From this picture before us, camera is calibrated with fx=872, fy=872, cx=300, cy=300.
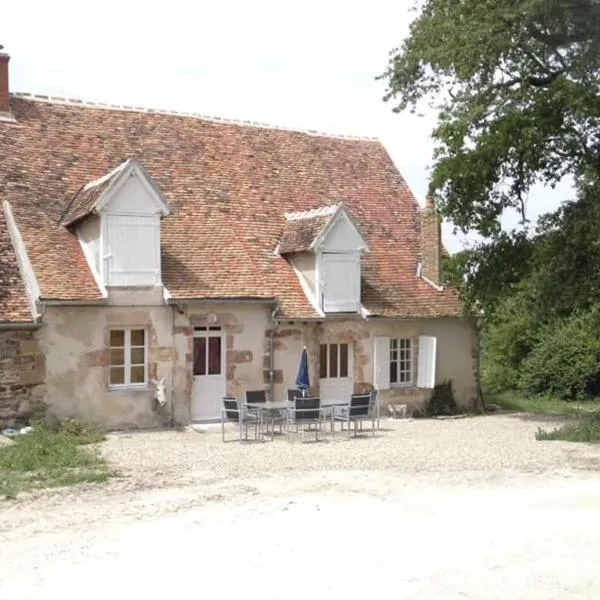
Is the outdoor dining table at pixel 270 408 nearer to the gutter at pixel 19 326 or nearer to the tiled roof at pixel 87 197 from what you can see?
the gutter at pixel 19 326

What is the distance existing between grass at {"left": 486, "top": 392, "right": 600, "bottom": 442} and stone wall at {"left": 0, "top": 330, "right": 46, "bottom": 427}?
33.4 ft

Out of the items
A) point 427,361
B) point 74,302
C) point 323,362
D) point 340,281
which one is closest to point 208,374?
point 323,362

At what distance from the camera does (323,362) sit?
21.3 metres

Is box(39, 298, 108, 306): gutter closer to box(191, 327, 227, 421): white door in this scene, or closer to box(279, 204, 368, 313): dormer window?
box(191, 327, 227, 421): white door

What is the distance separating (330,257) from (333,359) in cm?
252

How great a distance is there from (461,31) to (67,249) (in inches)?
372

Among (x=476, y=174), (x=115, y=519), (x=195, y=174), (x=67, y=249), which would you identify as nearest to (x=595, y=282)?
(x=476, y=174)

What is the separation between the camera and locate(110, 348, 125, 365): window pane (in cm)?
1857

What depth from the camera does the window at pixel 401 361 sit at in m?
22.3

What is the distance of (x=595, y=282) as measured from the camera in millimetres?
19281

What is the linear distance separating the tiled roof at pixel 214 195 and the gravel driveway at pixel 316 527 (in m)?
5.22

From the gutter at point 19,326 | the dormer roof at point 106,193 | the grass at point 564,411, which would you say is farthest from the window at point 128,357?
the grass at point 564,411

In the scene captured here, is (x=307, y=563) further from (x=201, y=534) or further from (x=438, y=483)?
(x=438, y=483)

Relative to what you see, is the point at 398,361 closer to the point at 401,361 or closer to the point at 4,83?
the point at 401,361
